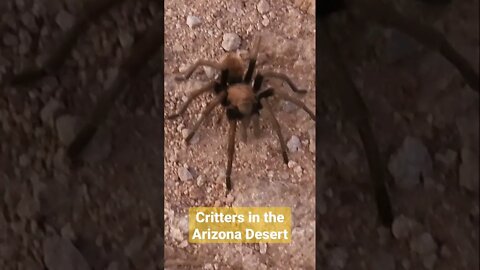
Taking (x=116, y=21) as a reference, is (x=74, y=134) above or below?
below

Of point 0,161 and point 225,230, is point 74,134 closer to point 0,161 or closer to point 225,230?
point 0,161

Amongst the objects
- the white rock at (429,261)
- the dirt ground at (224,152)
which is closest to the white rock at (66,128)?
the dirt ground at (224,152)

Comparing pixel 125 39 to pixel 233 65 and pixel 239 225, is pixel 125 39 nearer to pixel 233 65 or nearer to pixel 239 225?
Answer: pixel 233 65

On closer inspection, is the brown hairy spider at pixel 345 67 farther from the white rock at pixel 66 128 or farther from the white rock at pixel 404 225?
the white rock at pixel 66 128

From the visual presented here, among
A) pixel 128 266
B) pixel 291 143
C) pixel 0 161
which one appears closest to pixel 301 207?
pixel 291 143

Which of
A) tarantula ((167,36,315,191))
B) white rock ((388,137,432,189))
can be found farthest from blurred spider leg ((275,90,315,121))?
white rock ((388,137,432,189))

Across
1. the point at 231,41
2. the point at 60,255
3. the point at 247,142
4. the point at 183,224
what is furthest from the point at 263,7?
the point at 60,255
